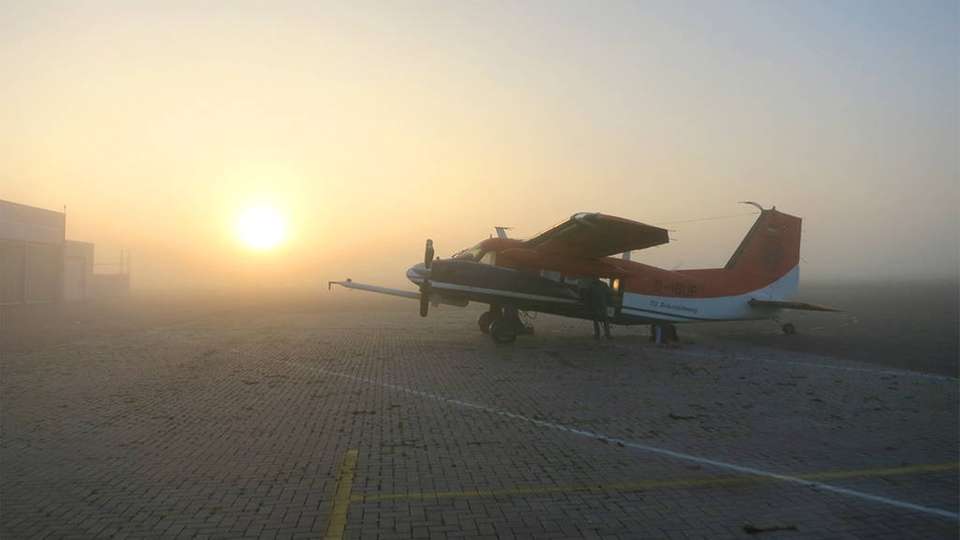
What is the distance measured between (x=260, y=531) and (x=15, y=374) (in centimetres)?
1166

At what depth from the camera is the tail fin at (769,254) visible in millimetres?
22391

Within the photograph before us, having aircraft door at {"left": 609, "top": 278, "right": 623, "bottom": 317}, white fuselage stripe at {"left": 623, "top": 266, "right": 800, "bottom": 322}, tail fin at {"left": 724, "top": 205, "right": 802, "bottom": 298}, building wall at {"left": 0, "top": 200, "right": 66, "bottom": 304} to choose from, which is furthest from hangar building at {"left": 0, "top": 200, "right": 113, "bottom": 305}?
tail fin at {"left": 724, "top": 205, "right": 802, "bottom": 298}

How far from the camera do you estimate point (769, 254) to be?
22.6 meters

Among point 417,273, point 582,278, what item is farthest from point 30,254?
point 582,278

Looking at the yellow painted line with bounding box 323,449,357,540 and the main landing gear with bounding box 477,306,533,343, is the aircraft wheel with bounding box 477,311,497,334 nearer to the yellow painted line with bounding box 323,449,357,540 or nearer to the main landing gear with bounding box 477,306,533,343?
the main landing gear with bounding box 477,306,533,343

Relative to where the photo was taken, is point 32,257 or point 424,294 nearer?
point 424,294

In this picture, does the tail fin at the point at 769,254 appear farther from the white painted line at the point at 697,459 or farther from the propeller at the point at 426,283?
the white painted line at the point at 697,459

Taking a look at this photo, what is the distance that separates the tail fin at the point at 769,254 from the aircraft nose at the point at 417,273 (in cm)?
1232

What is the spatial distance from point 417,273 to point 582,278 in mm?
6031

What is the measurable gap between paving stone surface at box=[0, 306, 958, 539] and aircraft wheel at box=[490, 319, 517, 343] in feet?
11.6

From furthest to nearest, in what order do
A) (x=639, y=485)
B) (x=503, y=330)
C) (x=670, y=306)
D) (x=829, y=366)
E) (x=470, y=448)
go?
(x=670, y=306) < (x=503, y=330) < (x=829, y=366) < (x=470, y=448) < (x=639, y=485)

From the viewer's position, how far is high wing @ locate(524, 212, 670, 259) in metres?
16.5

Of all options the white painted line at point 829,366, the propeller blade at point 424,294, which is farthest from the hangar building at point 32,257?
the white painted line at point 829,366

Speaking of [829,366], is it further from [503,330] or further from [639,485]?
[639,485]
